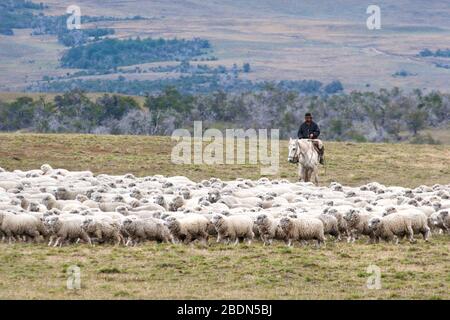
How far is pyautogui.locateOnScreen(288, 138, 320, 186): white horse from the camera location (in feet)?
97.7

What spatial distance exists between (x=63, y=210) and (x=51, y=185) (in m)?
4.62

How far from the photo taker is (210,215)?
21.4 m

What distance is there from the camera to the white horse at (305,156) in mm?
29781


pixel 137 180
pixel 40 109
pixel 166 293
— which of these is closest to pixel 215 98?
pixel 40 109

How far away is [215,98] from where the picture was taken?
85.5 meters

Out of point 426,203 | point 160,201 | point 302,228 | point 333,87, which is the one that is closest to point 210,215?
point 302,228

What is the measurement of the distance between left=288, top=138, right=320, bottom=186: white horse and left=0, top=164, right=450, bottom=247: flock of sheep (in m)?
3.29

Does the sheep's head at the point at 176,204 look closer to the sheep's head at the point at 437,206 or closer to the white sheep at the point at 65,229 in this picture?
the white sheep at the point at 65,229

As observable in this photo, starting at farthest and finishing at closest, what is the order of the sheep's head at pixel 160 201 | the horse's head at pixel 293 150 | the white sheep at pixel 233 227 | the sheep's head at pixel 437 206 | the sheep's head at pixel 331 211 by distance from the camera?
the horse's head at pixel 293 150
the sheep's head at pixel 160 201
the sheep's head at pixel 437 206
the sheep's head at pixel 331 211
the white sheep at pixel 233 227

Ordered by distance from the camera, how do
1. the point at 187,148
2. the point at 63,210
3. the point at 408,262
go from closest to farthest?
the point at 408,262
the point at 63,210
the point at 187,148

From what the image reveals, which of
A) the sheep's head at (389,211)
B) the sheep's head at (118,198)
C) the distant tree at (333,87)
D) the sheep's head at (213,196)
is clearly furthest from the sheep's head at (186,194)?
the distant tree at (333,87)

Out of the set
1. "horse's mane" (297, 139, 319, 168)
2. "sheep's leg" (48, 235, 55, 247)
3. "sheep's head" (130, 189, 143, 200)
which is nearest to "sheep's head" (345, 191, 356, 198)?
"horse's mane" (297, 139, 319, 168)

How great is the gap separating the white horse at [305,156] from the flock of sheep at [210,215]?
3286mm
